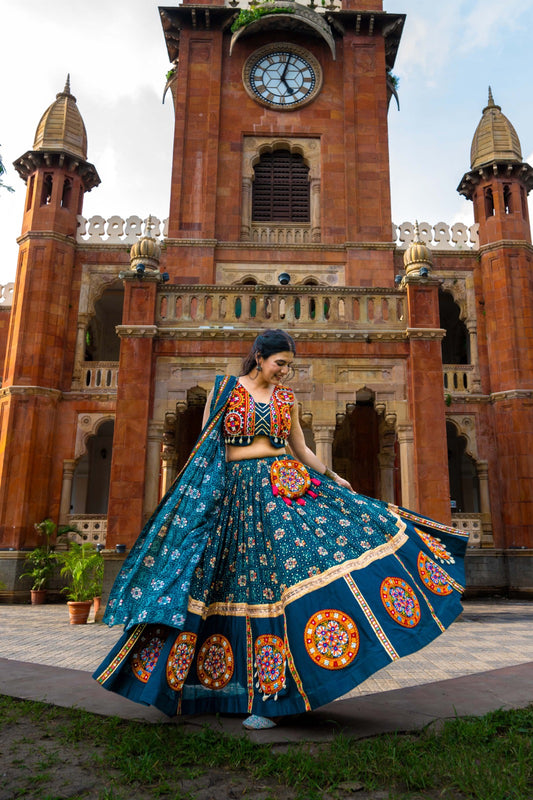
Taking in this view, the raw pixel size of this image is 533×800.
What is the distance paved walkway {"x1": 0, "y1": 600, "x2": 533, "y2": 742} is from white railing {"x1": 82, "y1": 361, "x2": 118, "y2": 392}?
9296 mm

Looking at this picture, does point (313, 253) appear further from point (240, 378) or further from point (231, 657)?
point (231, 657)

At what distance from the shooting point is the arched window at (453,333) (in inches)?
774

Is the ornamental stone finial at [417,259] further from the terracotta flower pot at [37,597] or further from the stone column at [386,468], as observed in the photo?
the terracotta flower pot at [37,597]

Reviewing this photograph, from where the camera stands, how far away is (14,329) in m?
16.4

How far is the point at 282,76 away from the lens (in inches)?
681

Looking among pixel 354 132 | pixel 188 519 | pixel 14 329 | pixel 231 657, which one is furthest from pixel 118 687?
pixel 354 132

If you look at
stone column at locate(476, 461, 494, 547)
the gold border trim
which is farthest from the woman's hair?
stone column at locate(476, 461, 494, 547)

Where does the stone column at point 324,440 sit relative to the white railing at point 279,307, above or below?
below

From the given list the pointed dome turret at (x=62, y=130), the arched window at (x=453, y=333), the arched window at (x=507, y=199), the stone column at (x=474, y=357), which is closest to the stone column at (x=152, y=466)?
the stone column at (x=474, y=357)

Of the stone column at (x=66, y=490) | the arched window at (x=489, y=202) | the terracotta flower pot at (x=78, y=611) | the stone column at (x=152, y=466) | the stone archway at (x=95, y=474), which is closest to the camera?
the terracotta flower pot at (x=78, y=611)

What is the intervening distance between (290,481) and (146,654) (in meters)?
1.25

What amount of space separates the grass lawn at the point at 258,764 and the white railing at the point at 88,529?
499 inches

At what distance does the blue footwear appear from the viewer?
2.97m

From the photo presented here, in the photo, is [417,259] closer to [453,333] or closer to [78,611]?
[78,611]
